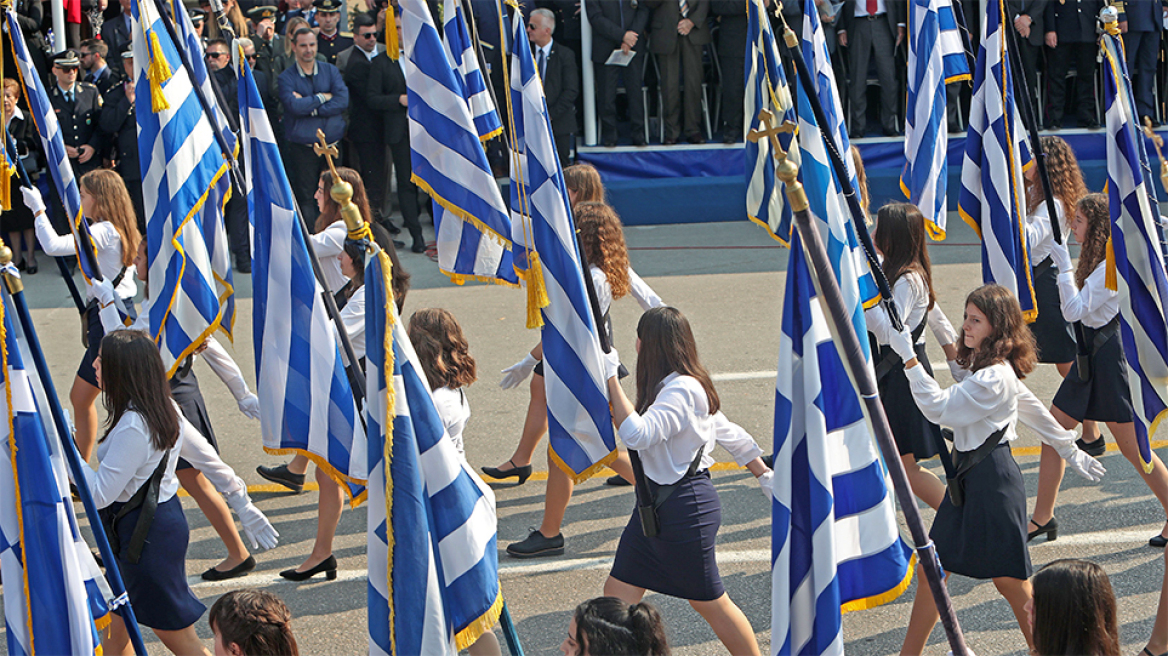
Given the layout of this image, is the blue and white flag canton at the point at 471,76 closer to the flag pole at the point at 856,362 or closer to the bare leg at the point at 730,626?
the bare leg at the point at 730,626

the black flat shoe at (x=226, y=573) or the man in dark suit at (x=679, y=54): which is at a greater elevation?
the man in dark suit at (x=679, y=54)

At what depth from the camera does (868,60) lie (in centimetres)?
1351

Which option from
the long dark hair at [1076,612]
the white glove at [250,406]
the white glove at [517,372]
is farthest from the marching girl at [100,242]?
the long dark hair at [1076,612]

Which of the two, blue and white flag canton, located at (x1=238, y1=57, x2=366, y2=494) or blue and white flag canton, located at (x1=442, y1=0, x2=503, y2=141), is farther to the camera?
blue and white flag canton, located at (x1=442, y1=0, x2=503, y2=141)

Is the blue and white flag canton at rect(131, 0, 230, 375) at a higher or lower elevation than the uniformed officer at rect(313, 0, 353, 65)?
lower

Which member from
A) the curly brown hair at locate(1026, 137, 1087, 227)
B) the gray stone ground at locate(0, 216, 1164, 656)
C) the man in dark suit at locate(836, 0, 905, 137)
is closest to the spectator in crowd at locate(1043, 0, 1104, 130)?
the man in dark suit at locate(836, 0, 905, 137)

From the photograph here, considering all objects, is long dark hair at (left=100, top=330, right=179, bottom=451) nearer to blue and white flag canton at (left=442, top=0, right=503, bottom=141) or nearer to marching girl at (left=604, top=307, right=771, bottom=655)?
marching girl at (left=604, top=307, right=771, bottom=655)

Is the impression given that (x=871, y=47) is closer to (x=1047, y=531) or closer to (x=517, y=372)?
(x=517, y=372)

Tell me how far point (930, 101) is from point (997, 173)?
1152 millimetres

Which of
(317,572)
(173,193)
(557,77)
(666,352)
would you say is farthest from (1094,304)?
(557,77)

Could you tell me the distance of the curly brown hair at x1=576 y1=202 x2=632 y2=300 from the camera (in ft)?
20.9

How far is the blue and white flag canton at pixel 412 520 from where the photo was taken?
12.2 feet

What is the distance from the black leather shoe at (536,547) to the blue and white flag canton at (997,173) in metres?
2.82

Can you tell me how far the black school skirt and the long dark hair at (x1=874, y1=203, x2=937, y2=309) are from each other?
1.45 meters
